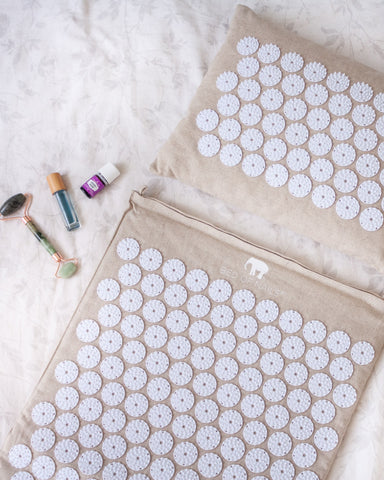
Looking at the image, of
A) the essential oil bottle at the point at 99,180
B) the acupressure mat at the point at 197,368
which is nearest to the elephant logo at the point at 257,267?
the acupressure mat at the point at 197,368

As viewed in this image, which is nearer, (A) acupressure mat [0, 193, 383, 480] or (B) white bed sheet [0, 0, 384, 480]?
(A) acupressure mat [0, 193, 383, 480]

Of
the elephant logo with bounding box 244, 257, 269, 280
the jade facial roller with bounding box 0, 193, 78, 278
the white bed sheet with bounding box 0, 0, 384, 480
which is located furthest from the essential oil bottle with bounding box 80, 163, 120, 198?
the elephant logo with bounding box 244, 257, 269, 280

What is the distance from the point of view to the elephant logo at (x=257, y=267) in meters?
1.06

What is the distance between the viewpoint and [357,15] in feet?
3.81

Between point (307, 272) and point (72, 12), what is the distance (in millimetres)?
872

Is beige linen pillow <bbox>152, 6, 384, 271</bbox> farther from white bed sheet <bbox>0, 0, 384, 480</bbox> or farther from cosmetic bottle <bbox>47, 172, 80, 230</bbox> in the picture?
cosmetic bottle <bbox>47, 172, 80, 230</bbox>

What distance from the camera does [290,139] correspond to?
3.43ft

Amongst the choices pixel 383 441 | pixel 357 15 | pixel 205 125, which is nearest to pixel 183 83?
pixel 205 125

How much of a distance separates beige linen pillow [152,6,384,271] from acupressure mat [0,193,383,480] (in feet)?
0.38

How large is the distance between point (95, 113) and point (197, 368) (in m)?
0.66

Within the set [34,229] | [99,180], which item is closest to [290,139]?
[99,180]

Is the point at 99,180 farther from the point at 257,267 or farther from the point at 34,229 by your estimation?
the point at 257,267

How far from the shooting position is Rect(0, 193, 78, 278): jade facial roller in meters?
1.09

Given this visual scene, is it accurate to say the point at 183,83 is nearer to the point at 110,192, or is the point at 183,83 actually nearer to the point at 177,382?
the point at 110,192
